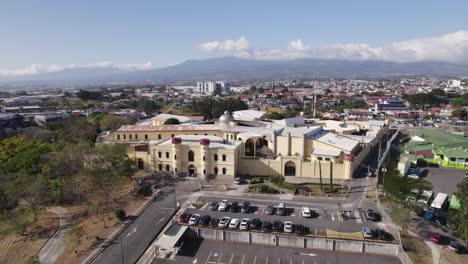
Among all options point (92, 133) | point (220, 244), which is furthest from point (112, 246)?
point (92, 133)

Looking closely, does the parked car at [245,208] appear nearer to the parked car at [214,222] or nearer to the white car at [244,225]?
the white car at [244,225]

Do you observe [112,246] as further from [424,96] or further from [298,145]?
[424,96]

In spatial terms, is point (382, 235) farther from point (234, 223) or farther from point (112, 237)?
point (112, 237)

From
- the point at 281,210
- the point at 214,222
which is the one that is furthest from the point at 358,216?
the point at 214,222

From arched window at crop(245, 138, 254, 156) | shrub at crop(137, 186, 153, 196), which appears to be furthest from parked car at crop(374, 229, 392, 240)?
arched window at crop(245, 138, 254, 156)

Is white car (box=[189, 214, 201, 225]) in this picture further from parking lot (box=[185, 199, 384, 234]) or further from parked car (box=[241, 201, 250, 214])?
→ parked car (box=[241, 201, 250, 214])

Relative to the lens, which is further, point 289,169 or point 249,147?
point 249,147
